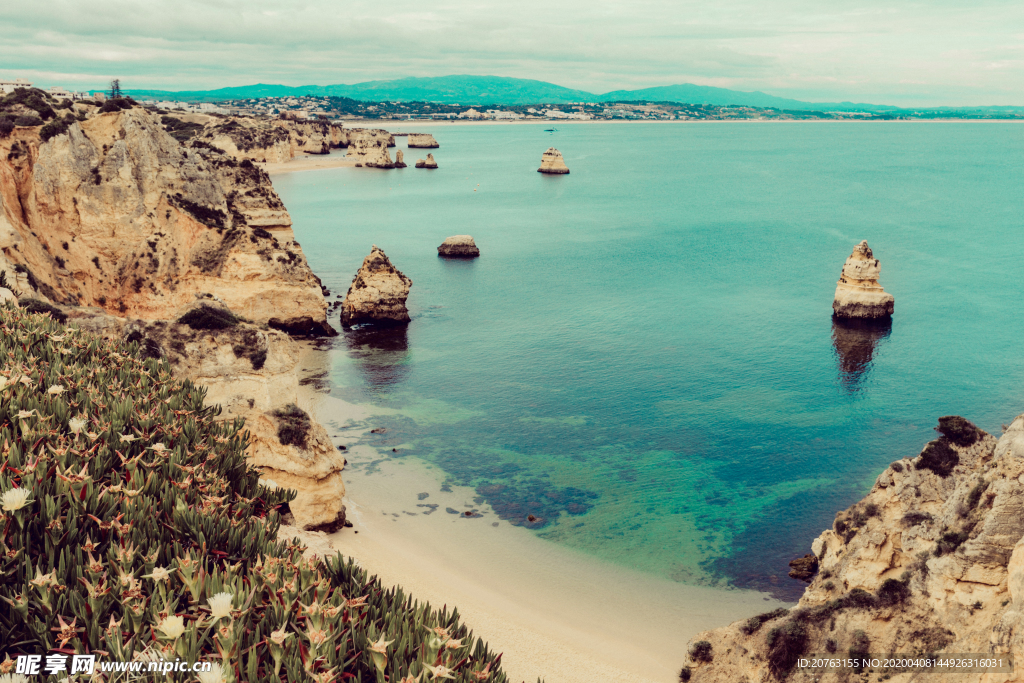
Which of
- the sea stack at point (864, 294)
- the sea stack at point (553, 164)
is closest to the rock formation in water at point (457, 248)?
the sea stack at point (864, 294)

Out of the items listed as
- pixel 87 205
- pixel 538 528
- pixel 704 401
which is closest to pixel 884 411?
pixel 704 401

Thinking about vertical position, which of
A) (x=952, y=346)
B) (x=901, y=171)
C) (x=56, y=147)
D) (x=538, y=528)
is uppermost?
(x=901, y=171)

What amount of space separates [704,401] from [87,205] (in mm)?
34294

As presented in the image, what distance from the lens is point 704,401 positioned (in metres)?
40.4

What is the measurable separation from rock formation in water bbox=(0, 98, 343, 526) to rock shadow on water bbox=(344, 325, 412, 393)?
3559 millimetres

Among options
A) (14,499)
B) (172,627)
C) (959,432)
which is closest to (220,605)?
(172,627)

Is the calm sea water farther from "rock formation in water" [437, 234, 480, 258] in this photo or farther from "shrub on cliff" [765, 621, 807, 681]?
"shrub on cliff" [765, 621, 807, 681]

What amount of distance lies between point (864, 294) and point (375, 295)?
37.3 meters

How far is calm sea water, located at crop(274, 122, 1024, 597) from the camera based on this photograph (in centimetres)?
2973

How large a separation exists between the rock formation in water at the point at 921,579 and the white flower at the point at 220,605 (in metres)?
12.7

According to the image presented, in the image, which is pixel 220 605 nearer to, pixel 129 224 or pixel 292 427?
pixel 292 427

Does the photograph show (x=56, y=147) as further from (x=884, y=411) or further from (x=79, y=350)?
(x=884, y=411)

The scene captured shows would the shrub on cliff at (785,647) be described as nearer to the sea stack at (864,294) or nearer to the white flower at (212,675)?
the white flower at (212,675)

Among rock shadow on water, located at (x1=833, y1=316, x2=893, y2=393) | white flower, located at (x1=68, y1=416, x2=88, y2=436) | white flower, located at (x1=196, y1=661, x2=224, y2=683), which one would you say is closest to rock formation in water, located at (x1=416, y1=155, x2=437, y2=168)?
rock shadow on water, located at (x1=833, y1=316, x2=893, y2=393)
